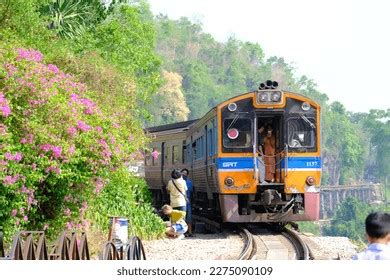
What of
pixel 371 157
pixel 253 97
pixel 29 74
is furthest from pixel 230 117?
pixel 371 157

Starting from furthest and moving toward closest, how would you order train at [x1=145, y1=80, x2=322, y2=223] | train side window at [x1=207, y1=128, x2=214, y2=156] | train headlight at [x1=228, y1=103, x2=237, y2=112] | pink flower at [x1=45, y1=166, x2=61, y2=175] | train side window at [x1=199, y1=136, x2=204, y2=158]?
train side window at [x1=199, y1=136, x2=204, y2=158]
train side window at [x1=207, y1=128, x2=214, y2=156]
train headlight at [x1=228, y1=103, x2=237, y2=112]
train at [x1=145, y1=80, x2=322, y2=223]
pink flower at [x1=45, y1=166, x2=61, y2=175]

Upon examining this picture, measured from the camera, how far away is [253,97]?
19.5 metres

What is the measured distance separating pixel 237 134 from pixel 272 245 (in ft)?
8.93

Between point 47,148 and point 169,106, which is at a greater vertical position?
point 169,106

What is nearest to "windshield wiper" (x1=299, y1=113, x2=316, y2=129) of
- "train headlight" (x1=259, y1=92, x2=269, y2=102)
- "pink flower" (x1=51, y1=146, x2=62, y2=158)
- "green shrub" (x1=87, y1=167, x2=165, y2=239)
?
"train headlight" (x1=259, y1=92, x2=269, y2=102)

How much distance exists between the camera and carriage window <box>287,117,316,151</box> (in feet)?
63.8

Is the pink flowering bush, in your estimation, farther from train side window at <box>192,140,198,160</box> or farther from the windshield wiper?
train side window at <box>192,140,198,160</box>

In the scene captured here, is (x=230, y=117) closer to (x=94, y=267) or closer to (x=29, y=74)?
(x=29, y=74)

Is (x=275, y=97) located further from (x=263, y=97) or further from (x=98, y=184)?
(x=98, y=184)

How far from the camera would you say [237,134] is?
19.4 metres

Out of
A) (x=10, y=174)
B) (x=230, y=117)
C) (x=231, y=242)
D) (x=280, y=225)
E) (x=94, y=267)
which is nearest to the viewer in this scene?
(x=94, y=267)

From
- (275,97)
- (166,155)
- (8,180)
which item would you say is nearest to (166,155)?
(166,155)

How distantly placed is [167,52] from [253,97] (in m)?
145

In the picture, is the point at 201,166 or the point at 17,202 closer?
the point at 17,202
